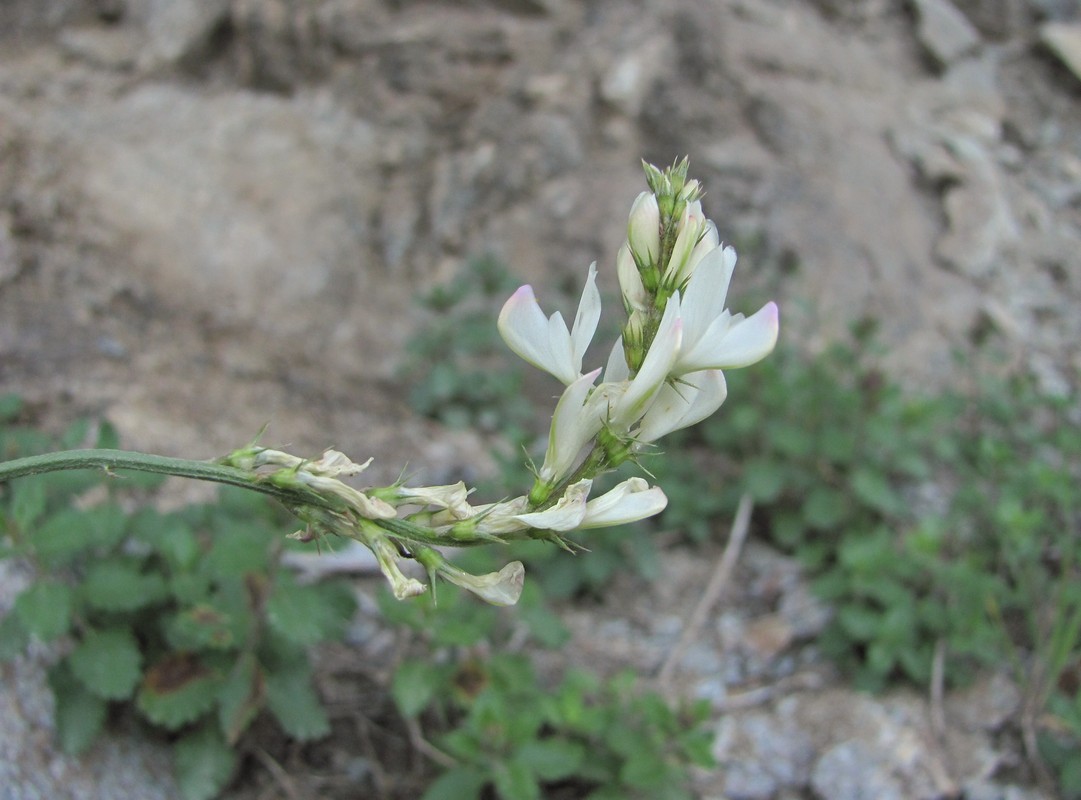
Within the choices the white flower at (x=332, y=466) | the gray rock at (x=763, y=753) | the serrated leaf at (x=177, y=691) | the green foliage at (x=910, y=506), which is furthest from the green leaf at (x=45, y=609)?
the green foliage at (x=910, y=506)

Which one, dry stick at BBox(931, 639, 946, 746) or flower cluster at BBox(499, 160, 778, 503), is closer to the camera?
flower cluster at BBox(499, 160, 778, 503)

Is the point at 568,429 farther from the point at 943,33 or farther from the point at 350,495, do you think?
the point at 943,33

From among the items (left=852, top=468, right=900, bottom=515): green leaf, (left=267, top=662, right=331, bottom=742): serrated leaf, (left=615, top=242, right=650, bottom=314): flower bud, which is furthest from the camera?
(left=852, top=468, right=900, bottom=515): green leaf

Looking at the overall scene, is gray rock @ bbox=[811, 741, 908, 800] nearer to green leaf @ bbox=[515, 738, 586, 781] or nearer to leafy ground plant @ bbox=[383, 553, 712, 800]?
leafy ground plant @ bbox=[383, 553, 712, 800]

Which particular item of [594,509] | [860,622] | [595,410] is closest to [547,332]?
[595,410]

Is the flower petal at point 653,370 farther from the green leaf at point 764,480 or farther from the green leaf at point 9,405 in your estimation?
the green leaf at point 764,480

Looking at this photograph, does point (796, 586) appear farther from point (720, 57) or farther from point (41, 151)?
point (41, 151)

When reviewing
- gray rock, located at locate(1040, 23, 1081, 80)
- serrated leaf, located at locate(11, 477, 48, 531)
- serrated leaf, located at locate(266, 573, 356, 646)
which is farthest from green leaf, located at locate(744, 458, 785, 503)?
gray rock, located at locate(1040, 23, 1081, 80)
